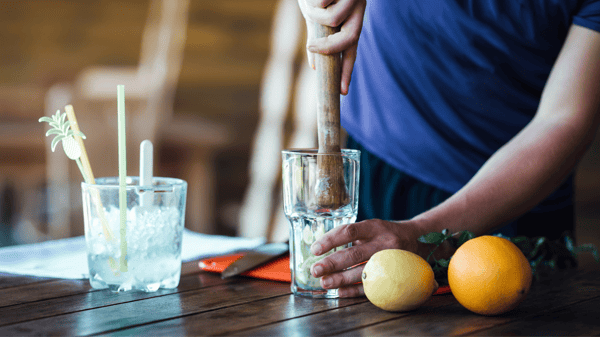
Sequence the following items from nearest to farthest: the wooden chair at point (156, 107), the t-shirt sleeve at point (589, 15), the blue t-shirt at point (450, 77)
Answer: the t-shirt sleeve at point (589, 15) → the blue t-shirt at point (450, 77) → the wooden chair at point (156, 107)

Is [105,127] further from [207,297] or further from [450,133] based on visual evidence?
[207,297]

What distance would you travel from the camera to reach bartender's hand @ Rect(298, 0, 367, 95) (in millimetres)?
831

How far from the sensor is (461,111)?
1.31 meters

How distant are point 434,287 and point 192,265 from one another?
1.57 ft

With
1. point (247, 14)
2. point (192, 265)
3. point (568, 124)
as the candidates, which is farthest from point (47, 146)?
point (568, 124)

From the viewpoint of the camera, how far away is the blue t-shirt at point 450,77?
122 centimetres

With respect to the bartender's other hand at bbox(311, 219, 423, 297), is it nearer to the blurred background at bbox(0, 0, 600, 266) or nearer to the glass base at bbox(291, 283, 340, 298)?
the glass base at bbox(291, 283, 340, 298)

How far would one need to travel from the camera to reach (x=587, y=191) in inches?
150

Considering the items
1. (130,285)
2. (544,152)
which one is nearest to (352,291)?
(130,285)

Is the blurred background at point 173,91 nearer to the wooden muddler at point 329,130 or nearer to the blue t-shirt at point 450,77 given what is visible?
the blue t-shirt at point 450,77

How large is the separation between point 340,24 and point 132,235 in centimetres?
42

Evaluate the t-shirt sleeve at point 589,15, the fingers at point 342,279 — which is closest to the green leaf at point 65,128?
the fingers at point 342,279

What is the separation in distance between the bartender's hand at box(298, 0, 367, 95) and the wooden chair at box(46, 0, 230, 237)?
3325mm

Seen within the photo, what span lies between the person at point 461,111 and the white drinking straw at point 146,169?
0.27m
